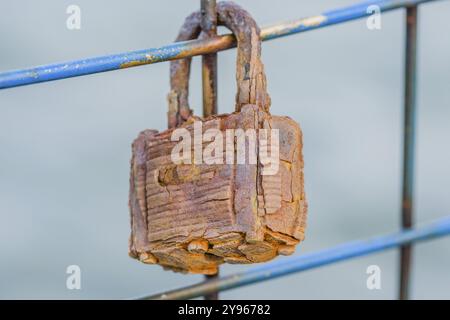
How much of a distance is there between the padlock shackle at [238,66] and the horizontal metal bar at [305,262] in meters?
0.22

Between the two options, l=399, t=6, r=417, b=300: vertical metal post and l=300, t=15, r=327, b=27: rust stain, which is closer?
l=300, t=15, r=327, b=27: rust stain

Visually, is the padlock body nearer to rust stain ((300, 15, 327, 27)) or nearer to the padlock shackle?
the padlock shackle

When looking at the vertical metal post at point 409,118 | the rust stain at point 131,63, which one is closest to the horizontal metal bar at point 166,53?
the rust stain at point 131,63

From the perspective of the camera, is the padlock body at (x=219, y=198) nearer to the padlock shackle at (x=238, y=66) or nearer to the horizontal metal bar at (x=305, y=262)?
the padlock shackle at (x=238, y=66)

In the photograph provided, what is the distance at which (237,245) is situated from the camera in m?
1.36

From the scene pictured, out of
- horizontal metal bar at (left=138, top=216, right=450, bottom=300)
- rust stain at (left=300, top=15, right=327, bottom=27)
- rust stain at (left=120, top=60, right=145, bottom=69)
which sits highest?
rust stain at (left=300, top=15, right=327, bottom=27)

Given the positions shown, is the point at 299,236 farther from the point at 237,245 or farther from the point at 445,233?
the point at 445,233

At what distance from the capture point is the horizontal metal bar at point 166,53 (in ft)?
4.32

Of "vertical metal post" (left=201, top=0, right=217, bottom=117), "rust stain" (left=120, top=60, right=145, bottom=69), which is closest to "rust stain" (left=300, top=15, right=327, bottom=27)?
"vertical metal post" (left=201, top=0, right=217, bottom=117)

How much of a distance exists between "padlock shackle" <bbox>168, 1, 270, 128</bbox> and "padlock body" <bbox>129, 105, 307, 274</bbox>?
0.12 ft

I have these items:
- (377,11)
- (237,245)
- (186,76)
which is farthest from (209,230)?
(377,11)

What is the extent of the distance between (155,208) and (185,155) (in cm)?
7

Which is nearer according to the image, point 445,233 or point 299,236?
point 299,236

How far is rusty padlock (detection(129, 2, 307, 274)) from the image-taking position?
1344 mm
